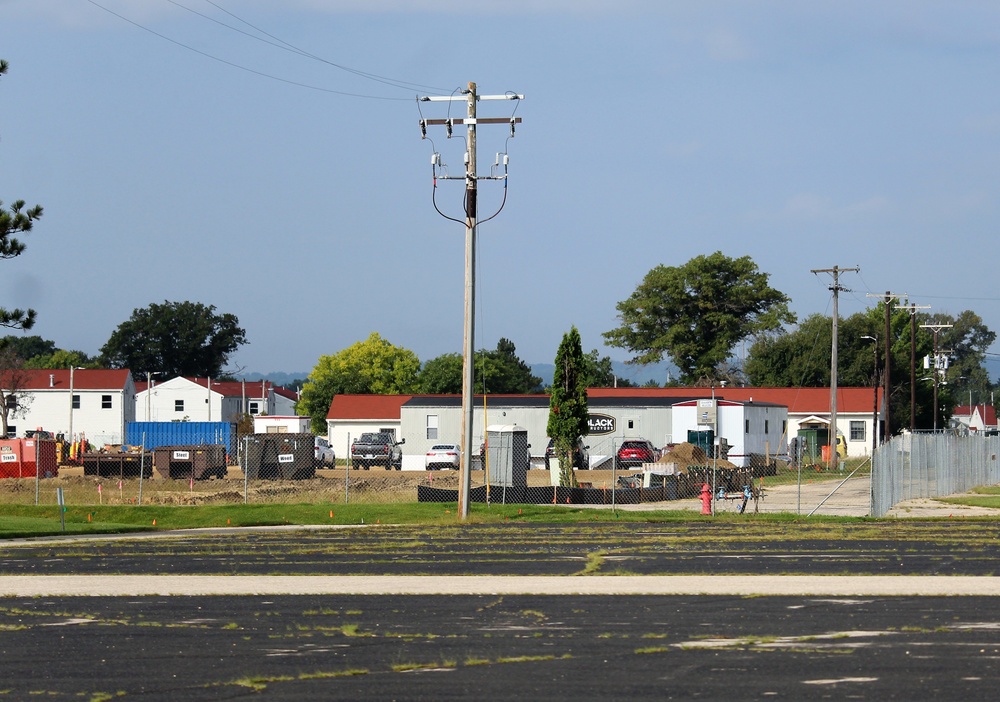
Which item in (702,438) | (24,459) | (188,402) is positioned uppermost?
(188,402)

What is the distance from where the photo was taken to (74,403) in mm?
110562

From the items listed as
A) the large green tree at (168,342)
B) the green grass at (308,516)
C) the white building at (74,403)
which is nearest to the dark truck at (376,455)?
the green grass at (308,516)

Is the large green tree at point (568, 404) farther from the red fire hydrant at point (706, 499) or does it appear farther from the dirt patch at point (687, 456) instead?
the dirt patch at point (687, 456)

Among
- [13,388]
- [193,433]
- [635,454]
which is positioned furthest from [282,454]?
[13,388]

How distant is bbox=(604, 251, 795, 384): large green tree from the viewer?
110 m

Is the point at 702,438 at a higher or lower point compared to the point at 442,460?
higher

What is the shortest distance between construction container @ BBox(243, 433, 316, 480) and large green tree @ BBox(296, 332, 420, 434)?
198 feet

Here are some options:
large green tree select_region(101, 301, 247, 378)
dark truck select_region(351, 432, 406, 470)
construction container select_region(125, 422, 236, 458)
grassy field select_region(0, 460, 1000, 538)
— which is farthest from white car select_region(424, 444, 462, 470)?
large green tree select_region(101, 301, 247, 378)

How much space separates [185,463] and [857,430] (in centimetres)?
4967

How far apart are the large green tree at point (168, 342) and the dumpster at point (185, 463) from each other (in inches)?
4211

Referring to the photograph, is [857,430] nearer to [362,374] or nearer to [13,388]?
[362,374]

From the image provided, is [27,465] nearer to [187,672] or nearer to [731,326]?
[187,672]

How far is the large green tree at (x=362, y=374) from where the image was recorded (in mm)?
112812

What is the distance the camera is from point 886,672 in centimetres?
1033
